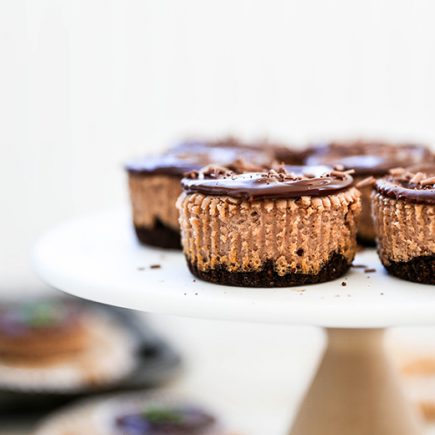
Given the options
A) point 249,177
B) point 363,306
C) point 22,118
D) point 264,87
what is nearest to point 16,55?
point 22,118

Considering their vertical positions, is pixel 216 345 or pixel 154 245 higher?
pixel 154 245

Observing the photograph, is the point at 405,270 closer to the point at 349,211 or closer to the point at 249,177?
the point at 349,211

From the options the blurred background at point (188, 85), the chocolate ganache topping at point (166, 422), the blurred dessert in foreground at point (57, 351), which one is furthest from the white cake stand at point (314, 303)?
the blurred background at point (188, 85)

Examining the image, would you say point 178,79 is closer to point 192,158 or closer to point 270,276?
point 192,158

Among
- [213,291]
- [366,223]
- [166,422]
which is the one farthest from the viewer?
[166,422]

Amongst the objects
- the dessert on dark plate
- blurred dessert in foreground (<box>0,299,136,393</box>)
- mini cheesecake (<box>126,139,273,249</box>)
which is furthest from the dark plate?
mini cheesecake (<box>126,139,273,249</box>)

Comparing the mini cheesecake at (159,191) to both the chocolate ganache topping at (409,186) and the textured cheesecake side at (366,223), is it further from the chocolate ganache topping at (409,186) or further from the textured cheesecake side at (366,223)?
the chocolate ganache topping at (409,186)

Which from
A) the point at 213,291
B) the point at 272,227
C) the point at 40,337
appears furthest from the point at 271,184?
the point at 40,337
